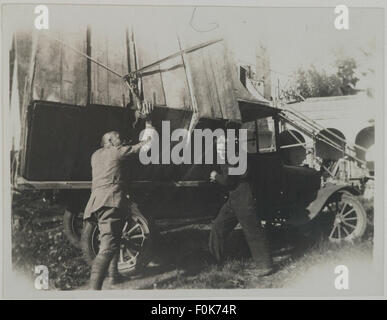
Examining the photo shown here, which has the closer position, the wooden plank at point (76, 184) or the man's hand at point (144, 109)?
the wooden plank at point (76, 184)

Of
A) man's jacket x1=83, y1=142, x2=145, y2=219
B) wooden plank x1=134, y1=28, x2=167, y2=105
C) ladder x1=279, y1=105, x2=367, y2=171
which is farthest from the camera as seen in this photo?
ladder x1=279, y1=105, x2=367, y2=171

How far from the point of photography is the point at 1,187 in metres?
5.05

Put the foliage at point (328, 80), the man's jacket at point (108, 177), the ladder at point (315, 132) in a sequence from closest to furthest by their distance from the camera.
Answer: the man's jacket at point (108, 177) → the foliage at point (328, 80) → the ladder at point (315, 132)

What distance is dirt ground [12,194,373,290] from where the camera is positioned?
4.94 metres

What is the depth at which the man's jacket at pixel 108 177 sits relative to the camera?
466 centimetres

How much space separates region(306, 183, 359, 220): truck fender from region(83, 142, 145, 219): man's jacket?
2193 millimetres

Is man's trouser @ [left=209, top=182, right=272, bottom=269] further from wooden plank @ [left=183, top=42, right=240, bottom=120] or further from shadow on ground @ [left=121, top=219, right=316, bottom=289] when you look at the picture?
wooden plank @ [left=183, top=42, right=240, bottom=120]

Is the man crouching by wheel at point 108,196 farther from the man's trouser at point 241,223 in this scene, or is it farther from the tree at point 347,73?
the tree at point 347,73

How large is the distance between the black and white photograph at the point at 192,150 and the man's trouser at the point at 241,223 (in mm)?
16

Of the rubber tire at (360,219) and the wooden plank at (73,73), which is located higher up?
the wooden plank at (73,73)

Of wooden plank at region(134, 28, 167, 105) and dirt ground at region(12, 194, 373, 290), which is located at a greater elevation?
wooden plank at region(134, 28, 167, 105)

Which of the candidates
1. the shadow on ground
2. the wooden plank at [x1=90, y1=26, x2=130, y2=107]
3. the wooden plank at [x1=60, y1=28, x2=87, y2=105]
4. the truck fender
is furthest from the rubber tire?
the wooden plank at [x1=60, y1=28, x2=87, y2=105]

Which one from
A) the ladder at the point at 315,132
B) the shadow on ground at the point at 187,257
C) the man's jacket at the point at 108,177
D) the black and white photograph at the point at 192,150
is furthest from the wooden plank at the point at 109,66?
the ladder at the point at 315,132
